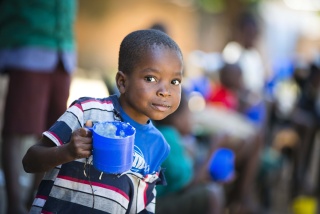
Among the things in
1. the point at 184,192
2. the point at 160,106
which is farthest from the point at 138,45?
the point at 184,192

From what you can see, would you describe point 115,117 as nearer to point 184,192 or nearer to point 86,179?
point 86,179

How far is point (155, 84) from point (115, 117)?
22 cm

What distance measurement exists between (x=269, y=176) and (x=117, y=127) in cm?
425

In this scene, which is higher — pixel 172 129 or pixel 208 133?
pixel 172 129

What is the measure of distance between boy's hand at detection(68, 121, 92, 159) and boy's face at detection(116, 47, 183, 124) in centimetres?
30

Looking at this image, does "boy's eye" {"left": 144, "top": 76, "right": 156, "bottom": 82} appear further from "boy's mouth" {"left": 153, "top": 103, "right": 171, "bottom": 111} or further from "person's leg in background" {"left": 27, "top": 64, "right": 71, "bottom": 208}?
"person's leg in background" {"left": 27, "top": 64, "right": 71, "bottom": 208}

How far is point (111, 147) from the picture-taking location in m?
1.78

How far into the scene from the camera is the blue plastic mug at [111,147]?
5.83 feet

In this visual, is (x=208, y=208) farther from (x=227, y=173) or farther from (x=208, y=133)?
(x=208, y=133)

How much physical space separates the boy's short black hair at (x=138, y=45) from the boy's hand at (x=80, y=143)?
38 centimetres

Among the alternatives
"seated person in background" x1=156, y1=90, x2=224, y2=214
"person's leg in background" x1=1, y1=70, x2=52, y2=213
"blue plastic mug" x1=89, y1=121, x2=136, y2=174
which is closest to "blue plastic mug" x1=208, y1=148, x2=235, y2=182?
"seated person in background" x1=156, y1=90, x2=224, y2=214

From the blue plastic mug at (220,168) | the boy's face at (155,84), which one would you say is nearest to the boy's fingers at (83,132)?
the boy's face at (155,84)

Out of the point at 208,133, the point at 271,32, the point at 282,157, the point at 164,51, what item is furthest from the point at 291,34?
Result: the point at 164,51

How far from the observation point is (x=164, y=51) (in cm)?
204
